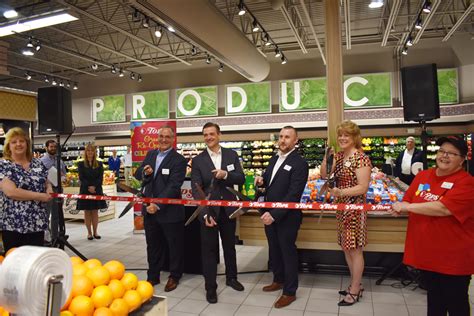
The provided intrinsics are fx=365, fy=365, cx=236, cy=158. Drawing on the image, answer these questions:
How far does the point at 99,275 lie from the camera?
1.77m

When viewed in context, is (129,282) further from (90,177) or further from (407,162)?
(407,162)

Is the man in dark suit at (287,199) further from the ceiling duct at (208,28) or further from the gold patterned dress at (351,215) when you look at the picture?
the ceiling duct at (208,28)

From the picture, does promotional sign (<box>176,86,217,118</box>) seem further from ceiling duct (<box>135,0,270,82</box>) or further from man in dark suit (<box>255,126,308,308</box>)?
man in dark suit (<box>255,126,308,308</box>)

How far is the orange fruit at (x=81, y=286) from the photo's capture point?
1.61 meters

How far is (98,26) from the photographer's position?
11.4 metres

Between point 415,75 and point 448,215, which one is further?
point 415,75

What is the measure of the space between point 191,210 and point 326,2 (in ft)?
11.8

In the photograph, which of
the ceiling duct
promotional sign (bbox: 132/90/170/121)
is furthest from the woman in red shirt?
promotional sign (bbox: 132/90/170/121)

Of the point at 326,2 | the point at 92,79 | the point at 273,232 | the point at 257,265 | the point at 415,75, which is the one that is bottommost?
the point at 257,265

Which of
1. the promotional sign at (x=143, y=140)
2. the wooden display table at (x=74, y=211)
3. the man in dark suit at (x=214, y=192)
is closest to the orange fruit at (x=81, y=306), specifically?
the man in dark suit at (x=214, y=192)

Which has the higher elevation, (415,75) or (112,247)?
(415,75)

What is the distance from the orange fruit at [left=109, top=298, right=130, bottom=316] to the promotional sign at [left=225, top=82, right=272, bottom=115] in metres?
12.0

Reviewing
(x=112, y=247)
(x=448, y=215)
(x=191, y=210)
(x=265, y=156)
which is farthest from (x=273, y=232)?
(x=265, y=156)

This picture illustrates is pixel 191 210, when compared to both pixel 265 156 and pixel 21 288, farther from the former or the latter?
pixel 265 156
